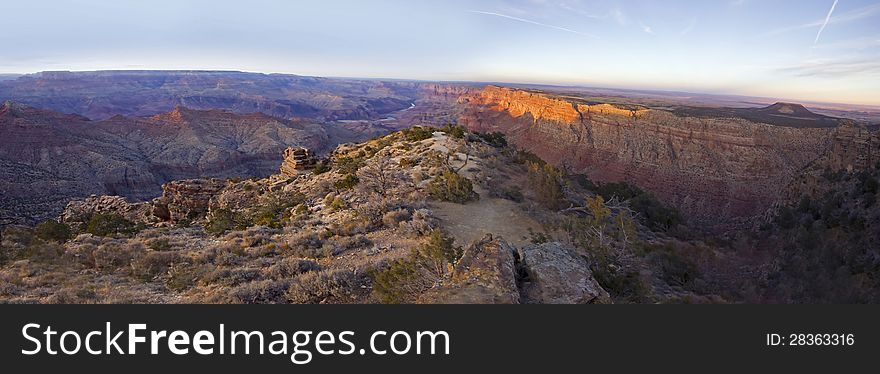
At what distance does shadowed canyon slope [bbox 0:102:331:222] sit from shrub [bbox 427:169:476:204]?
106 ft

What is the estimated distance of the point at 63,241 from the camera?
11.5 m

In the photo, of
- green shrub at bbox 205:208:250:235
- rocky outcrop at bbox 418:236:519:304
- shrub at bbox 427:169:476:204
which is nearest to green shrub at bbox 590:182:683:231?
shrub at bbox 427:169:476:204

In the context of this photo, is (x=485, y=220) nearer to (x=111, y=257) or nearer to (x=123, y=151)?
(x=111, y=257)

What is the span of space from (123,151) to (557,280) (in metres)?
67.4

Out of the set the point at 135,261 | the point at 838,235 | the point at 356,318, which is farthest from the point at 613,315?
the point at 838,235

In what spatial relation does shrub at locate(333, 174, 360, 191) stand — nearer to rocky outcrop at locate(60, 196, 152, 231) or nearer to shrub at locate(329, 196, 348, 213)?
shrub at locate(329, 196, 348, 213)

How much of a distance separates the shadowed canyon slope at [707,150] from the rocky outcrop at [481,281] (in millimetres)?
20501

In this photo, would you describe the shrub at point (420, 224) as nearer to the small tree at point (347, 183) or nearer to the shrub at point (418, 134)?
the small tree at point (347, 183)

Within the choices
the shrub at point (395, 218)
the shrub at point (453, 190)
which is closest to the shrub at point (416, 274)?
the shrub at point (395, 218)

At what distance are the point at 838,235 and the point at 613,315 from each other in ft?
34.8

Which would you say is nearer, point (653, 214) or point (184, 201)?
point (653, 214)

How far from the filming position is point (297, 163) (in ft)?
79.3

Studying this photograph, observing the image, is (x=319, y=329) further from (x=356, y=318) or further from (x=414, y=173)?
(x=414, y=173)

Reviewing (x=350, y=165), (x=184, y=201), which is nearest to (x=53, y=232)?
(x=184, y=201)
